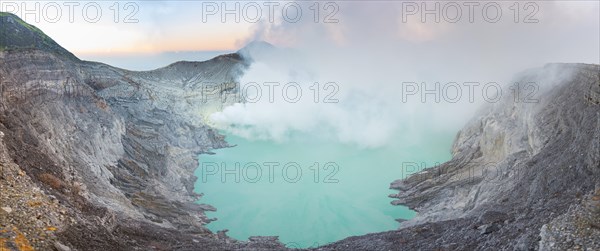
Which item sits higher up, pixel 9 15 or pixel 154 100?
pixel 9 15

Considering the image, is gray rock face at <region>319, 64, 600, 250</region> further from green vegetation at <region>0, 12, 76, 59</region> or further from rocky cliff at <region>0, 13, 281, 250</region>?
green vegetation at <region>0, 12, 76, 59</region>

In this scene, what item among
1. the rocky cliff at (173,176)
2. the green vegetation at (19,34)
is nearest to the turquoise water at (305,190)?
the rocky cliff at (173,176)

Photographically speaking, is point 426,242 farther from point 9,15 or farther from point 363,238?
point 9,15

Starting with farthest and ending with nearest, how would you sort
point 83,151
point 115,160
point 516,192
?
point 115,160 < point 83,151 < point 516,192

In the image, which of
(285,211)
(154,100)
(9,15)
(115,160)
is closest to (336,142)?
(154,100)

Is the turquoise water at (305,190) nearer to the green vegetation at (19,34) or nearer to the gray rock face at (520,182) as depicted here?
the gray rock face at (520,182)

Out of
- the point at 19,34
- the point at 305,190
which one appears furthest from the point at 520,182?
the point at 19,34

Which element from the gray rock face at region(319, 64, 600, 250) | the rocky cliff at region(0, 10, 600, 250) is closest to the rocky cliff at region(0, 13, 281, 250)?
the rocky cliff at region(0, 10, 600, 250)
